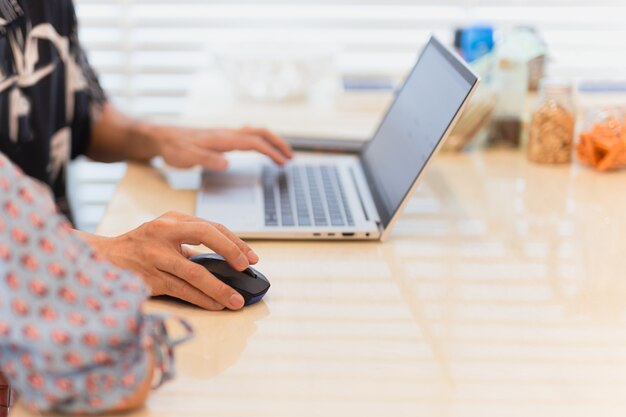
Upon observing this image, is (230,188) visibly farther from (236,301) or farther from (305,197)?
(236,301)

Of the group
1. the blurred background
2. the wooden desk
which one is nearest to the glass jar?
the wooden desk

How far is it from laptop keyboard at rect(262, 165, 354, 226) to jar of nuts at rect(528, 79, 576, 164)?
366 millimetres

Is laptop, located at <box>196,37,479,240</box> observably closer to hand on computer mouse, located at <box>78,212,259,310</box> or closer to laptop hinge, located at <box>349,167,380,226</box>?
laptop hinge, located at <box>349,167,380,226</box>

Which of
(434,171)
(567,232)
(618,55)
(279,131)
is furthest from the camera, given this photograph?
(618,55)

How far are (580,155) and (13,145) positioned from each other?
3.10ft

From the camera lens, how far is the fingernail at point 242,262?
3.45 feet

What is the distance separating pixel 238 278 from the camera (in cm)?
107

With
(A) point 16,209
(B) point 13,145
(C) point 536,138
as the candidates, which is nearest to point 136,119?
(B) point 13,145

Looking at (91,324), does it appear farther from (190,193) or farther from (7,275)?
(190,193)

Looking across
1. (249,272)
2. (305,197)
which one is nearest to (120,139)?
(305,197)

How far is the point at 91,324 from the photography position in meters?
0.76

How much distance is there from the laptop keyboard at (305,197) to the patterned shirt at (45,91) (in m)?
0.37

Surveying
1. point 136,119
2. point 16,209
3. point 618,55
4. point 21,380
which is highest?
point 16,209

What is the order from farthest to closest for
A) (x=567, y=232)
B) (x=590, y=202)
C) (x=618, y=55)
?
(x=618, y=55)
(x=590, y=202)
(x=567, y=232)
